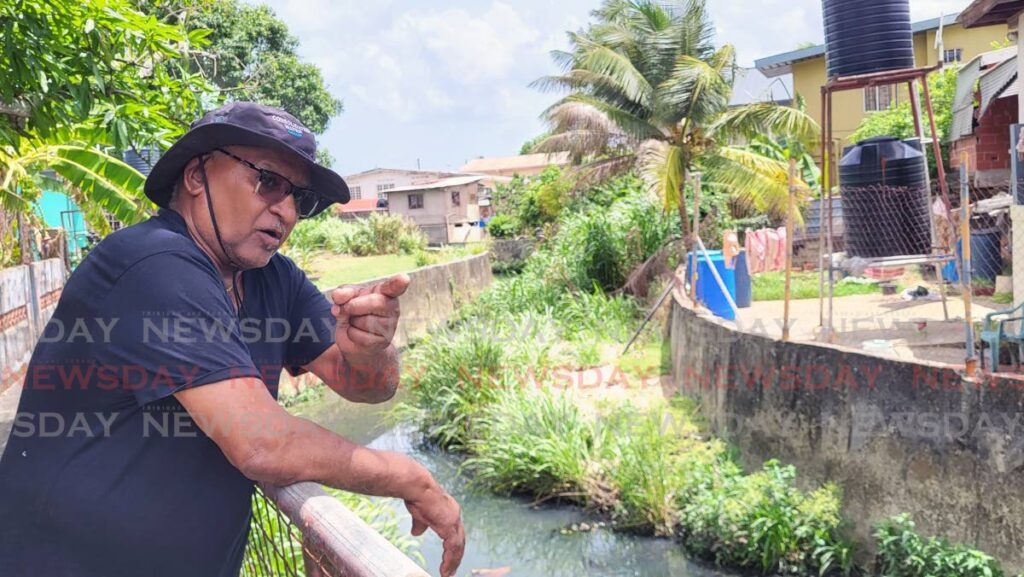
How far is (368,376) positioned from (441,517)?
0.50 metres

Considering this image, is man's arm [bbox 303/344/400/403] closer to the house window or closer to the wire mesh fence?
the wire mesh fence

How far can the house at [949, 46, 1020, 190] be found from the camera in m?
11.3

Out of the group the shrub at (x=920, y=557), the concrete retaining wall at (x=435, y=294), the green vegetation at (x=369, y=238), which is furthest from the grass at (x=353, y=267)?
the shrub at (x=920, y=557)

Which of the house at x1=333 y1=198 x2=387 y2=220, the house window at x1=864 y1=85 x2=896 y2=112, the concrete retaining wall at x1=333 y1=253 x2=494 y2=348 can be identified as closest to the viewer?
the concrete retaining wall at x1=333 y1=253 x2=494 y2=348

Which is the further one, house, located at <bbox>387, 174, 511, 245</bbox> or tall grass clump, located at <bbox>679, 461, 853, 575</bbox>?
house, located at <bbox>387, 174, 511, 245</bbox>

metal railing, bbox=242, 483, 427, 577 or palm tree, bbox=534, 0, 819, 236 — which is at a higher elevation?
palm tree, bbox=534, 0, 819, 236

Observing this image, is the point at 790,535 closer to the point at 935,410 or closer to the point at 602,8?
the point at 935,410

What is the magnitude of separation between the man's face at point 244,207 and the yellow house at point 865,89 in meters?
25.7

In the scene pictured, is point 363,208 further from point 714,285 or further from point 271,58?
point 714,285

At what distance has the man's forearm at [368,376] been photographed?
79.7 inches

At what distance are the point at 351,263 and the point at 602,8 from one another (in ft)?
32.3

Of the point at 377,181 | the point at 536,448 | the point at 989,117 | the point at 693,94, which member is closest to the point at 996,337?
the point at 536,448

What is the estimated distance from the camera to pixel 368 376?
2.10 meters

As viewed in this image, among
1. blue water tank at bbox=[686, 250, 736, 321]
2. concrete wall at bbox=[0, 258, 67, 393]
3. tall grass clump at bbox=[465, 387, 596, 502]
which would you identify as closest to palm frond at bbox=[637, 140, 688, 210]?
blue water tank at bbox=[686, 250, 736, 321]
